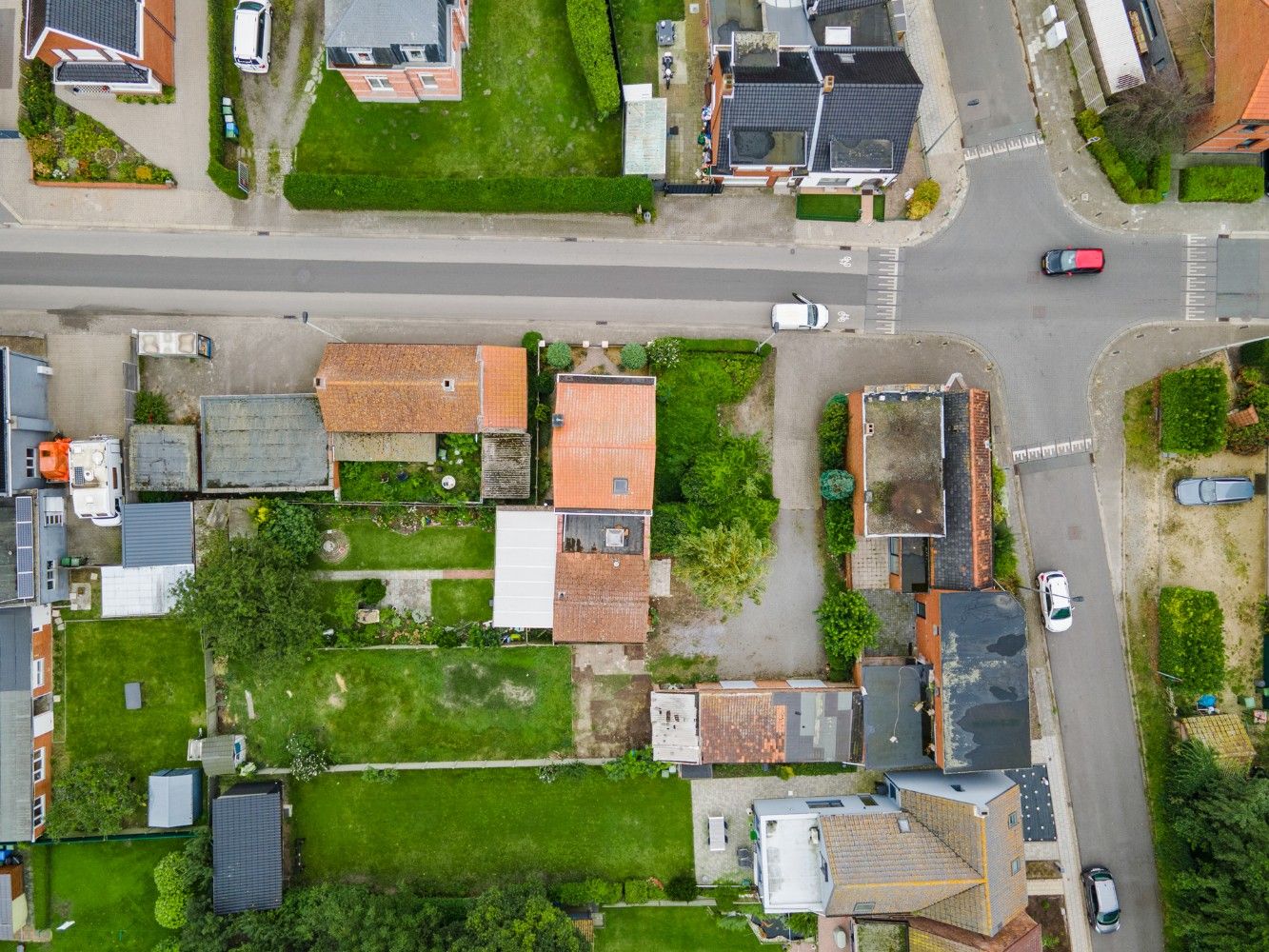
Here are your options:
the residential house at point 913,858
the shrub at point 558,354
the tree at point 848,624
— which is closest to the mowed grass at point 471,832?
the residential house at point 913,858

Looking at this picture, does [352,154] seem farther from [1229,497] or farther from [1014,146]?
[1229,497]

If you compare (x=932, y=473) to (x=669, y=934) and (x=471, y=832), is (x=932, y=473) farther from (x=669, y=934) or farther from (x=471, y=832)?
(x=471, y=832)

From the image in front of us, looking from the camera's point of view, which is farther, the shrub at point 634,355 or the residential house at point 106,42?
the shrub at point 634,355

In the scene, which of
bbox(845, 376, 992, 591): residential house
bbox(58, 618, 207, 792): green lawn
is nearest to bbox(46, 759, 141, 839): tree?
bbox(58, 618, 207, 792): green lawn

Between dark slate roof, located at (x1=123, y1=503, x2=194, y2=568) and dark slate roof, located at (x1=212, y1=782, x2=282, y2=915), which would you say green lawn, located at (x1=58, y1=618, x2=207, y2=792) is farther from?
dark slate roof, located at (x1=212, y1=782, x2=282, y2=915)

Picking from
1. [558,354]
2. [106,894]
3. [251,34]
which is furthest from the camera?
[106,894]

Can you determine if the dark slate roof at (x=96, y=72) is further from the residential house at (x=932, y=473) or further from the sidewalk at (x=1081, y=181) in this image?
the sidewalk at (x=1081, y=181)

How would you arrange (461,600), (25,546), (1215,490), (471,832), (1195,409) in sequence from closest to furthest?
(25,546) < (1195,409) < (1215,490) < (471,832) < (461,600)

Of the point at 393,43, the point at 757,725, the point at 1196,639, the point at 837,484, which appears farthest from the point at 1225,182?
the point at 393,43
